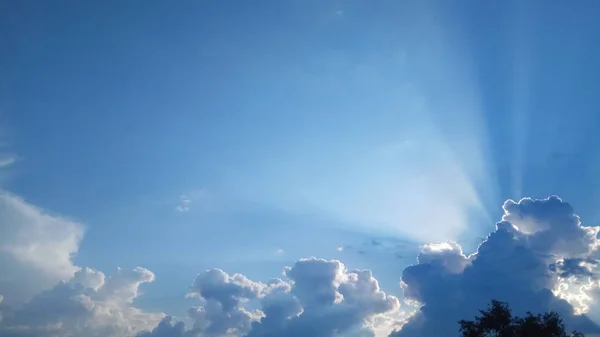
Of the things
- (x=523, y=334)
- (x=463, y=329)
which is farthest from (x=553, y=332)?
(x=463, y=329)

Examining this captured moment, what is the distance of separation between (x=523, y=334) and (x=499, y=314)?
5.13m

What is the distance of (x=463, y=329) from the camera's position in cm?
8794

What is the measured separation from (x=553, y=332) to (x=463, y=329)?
14553 mm

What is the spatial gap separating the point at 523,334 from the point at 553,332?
4735mm

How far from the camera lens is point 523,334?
8225cm

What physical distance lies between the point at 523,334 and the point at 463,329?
1008 cm

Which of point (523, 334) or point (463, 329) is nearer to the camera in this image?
point (523, 334)

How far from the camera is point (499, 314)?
283 ft

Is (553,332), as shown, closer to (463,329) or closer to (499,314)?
(499,314)

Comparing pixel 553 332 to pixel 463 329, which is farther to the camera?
pixel 463 329

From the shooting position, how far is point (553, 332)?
267 ft

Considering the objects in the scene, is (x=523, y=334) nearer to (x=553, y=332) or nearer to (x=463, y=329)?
(x=553, y=332)
